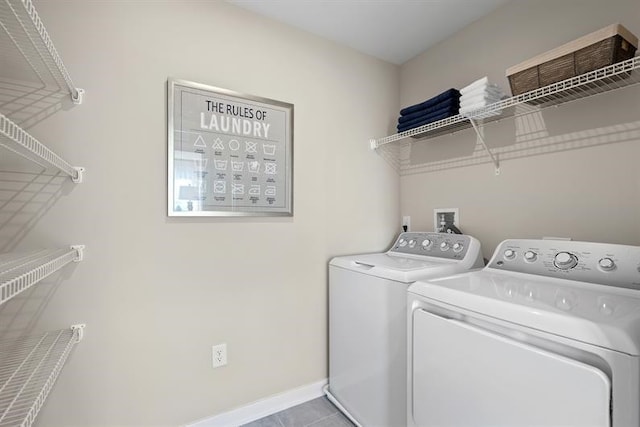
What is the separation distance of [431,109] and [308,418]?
6.20 feet

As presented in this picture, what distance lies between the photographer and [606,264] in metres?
1.13

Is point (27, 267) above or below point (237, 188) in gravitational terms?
below

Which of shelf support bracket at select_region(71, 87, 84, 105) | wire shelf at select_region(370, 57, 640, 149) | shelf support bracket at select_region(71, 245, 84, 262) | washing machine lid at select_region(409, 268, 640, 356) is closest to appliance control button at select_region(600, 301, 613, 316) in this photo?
washing machine lid at select_region(409, 268, 640, 356)

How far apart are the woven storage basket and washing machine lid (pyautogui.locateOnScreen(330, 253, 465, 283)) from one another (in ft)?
2.88

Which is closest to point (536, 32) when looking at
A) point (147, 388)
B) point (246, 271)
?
point (246, 271)

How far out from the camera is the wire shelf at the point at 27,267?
64cm

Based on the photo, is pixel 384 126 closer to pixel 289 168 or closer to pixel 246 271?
pixel 289 168

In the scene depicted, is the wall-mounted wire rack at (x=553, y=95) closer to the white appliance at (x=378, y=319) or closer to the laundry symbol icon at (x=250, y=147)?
the white appliance at (x=378, y=319)

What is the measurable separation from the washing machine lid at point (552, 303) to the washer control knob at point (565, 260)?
7 centimetres

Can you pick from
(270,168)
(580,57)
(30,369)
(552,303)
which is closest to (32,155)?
(30,369)

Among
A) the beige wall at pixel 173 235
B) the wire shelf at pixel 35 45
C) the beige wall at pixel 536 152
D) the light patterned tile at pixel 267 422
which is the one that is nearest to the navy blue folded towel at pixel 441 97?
the beige wall at pixel 536 152

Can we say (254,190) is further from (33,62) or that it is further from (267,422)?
(267,422)

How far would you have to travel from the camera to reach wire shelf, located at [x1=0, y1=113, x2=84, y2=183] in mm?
631

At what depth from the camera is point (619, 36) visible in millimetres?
1079
